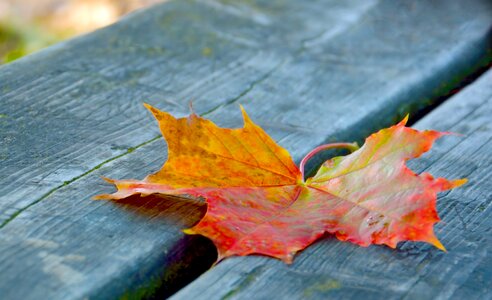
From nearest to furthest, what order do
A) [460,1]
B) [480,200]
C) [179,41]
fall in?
[480,200] → [179,41] → [460,1]

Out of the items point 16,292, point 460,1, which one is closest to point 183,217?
point 16,292

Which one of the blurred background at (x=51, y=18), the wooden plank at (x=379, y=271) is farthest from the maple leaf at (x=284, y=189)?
the blurred background at (x=51, y=18)

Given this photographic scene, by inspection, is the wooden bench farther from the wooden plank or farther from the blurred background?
the blurred background

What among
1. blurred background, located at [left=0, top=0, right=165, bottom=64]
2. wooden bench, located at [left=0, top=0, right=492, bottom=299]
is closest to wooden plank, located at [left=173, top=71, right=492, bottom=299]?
wooden bench, located at [left=0, top=0, right=492, bottom=299]

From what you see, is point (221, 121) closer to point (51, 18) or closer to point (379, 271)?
point (379, 271)

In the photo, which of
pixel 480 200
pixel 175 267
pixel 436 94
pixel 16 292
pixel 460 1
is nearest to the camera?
pixel 16 292

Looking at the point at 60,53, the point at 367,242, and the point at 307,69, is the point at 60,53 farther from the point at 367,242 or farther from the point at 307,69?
the point at 367,242
